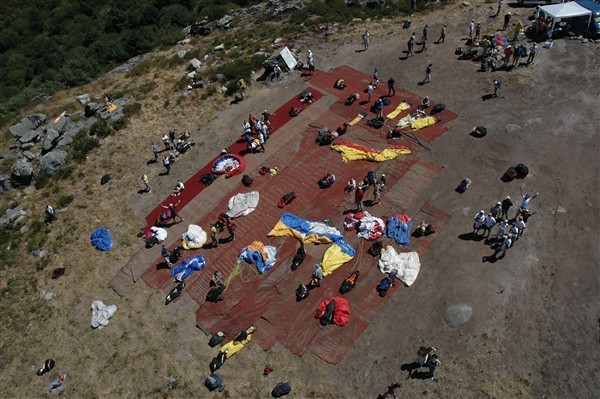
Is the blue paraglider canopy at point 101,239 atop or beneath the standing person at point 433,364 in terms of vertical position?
atop

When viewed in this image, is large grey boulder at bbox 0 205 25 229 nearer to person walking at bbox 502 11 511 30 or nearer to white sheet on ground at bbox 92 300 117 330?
white sheet on ground at bbox 92 300 117 330

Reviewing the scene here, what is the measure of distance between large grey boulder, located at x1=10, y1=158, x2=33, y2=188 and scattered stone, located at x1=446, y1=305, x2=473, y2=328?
3486cm

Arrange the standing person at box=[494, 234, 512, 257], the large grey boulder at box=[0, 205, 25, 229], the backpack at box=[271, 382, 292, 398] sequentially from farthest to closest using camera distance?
the large grey boulder at box=[0, 205, 25, 229] < the standing person at box=[494, 234, 512, 257] < the backpack at box=[271, 382, 292, 398]

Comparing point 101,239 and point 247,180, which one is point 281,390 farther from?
point 101,239

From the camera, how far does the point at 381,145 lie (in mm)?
36031

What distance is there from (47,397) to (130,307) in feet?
21.0

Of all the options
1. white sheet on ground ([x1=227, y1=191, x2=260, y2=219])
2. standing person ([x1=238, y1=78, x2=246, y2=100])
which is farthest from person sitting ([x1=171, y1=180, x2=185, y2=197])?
standing person ([x1=238, y1=78, x2=246, y2=100])

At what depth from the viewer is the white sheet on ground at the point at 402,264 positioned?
27656 mm

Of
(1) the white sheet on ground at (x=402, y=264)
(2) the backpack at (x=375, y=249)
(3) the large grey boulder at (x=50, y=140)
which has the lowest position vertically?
(1) the white sheet on ground at (x=402, y=264)

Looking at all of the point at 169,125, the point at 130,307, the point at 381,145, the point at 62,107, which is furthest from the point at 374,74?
the point at 62,107

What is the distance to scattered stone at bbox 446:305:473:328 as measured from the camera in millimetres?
25391

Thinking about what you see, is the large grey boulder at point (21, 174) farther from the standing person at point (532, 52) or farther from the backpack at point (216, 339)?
the standing person at point (532, 52)

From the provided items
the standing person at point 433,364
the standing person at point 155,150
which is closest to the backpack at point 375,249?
the standing person at point 433,364

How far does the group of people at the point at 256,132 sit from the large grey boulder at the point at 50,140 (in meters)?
18.1
